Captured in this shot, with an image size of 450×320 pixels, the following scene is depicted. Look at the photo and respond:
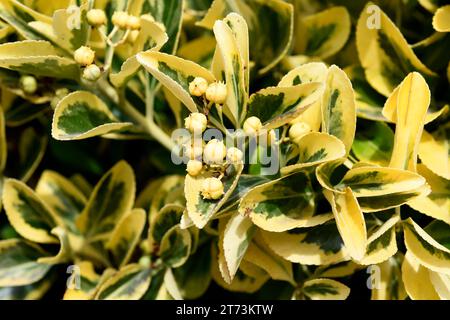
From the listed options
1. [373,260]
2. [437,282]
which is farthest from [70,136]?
[437,282]

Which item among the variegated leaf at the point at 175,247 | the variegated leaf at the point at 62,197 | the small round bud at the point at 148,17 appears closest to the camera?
the small round bud at the point at 148,17

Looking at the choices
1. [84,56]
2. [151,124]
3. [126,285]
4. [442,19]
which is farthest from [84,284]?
[442,19]

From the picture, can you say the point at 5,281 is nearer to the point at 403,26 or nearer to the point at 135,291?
the point at 135,291

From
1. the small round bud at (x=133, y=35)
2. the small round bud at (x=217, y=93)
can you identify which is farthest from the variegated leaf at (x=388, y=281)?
the small round bud at (x=133, y=35)

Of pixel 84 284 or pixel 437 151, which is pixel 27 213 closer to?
pixel 84 284

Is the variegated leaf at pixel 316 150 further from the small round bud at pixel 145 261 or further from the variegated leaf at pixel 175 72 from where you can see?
the small round bud at pixel 145 261

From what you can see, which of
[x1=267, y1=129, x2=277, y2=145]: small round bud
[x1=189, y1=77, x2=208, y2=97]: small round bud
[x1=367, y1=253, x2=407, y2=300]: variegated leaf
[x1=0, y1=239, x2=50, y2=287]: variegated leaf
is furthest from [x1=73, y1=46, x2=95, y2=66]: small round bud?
[x1=367, y1=253, x2=407, y2=300]: variegated leaf
